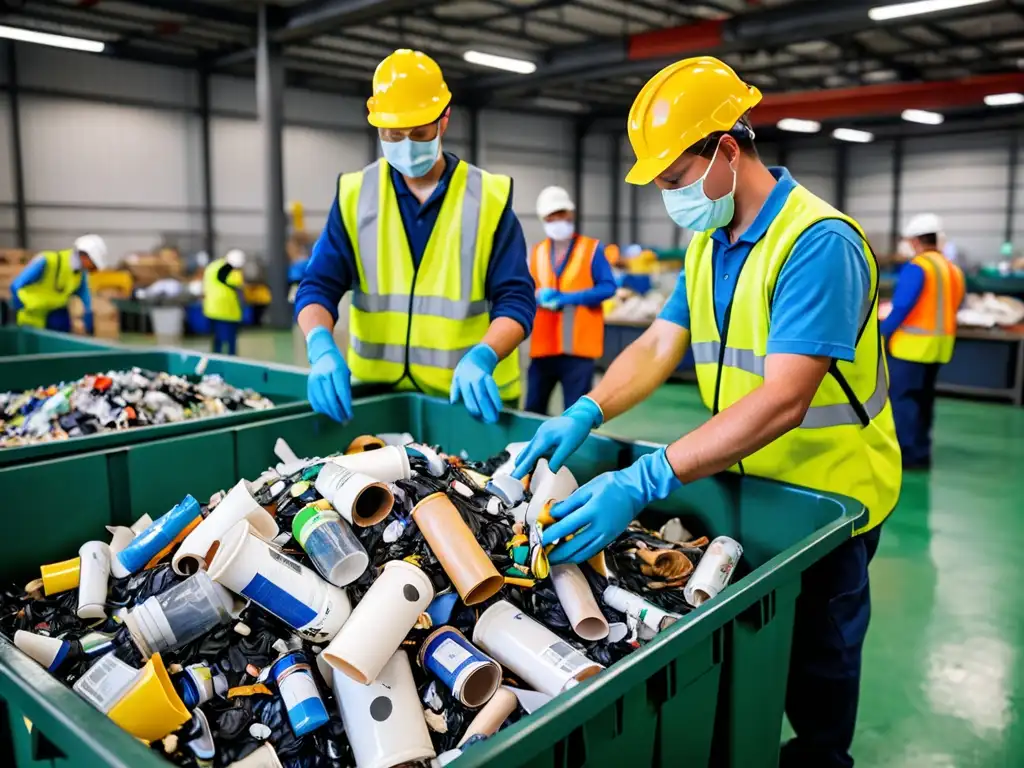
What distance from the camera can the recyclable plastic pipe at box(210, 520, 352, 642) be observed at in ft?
3.94

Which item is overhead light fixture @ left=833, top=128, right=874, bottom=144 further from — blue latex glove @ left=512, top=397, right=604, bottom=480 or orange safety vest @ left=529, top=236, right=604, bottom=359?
blue latex glove @ left=512, top=397, right=604, bottom=480

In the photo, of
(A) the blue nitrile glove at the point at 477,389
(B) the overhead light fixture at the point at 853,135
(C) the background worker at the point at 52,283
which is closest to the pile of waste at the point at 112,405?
(A) the blue nitrile glove at the point at 477,389

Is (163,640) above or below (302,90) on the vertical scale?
below

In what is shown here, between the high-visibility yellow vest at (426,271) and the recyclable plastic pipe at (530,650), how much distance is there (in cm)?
120

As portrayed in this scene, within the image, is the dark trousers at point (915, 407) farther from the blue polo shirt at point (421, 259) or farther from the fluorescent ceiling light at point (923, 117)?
the fluorescent ceiling light at point (923, 117)

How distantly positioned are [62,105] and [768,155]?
51.8 feet

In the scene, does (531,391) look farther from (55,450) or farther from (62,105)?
(62,105)

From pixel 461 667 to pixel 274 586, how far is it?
305mm

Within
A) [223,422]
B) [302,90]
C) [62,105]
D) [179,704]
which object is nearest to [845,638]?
[179,704]

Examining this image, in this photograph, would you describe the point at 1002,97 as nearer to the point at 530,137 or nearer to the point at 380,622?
the point at 530,137

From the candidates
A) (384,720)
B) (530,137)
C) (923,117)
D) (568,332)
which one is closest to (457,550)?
(384,720)

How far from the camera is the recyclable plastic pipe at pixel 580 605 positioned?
1346mm

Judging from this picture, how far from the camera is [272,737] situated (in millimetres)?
1104

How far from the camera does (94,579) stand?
145 cm
